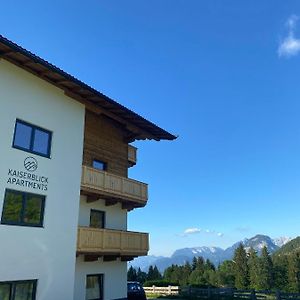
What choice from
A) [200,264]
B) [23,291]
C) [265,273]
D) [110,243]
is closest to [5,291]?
[23,291]

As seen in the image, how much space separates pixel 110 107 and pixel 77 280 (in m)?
9.62

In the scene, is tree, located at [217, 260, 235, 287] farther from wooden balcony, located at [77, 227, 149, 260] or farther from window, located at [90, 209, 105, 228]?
window, located at [90, 209, 105, 228]

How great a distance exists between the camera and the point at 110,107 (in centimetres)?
2122

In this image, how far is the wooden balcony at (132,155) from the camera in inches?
976

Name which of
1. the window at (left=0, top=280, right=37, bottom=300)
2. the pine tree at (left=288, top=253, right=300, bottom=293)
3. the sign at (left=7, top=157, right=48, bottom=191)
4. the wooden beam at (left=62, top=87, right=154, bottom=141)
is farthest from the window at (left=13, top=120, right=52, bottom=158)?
the pine tree at (left=288, top=253, right=300, bottom=293)

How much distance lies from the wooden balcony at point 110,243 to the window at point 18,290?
294 cm

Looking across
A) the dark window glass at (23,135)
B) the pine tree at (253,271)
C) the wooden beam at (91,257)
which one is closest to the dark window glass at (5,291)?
the wooden beam at (91,257)

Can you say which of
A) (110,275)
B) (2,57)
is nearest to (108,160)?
(110,275)

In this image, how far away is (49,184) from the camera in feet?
57.0

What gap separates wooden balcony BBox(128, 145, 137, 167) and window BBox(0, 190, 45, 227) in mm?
8737

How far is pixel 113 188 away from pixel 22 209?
5898mm

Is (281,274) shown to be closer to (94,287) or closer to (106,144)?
(94,287)

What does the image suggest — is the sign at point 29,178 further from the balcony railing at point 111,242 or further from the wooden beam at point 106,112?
the wooden beam at point 106,112

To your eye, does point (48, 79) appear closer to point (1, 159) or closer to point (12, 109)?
point (12, 109)
